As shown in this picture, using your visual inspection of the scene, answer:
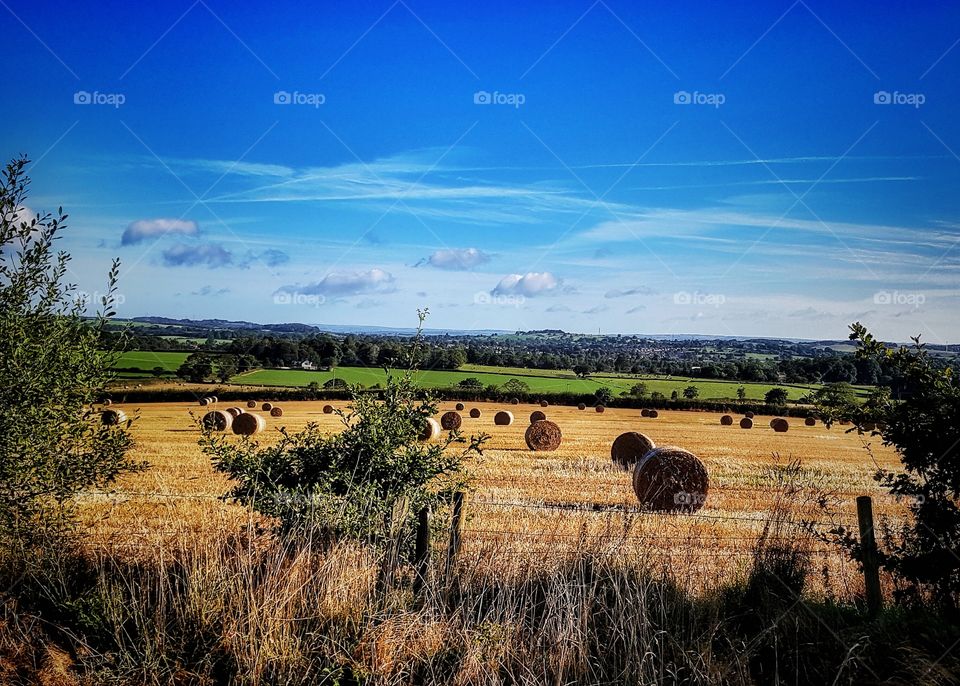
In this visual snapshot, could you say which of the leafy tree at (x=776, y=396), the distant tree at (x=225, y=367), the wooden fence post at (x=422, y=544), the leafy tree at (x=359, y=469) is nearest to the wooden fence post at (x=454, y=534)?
the wooden fence post at (x=422, y=544)

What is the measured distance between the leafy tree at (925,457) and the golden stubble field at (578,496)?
1478 millimetres

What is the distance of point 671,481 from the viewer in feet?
60.3

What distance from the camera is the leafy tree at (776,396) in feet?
184

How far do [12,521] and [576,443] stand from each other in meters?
27.4

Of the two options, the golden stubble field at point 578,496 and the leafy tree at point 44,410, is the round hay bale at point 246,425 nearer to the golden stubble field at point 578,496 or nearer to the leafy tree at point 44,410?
the golden stubble field at point 578,496

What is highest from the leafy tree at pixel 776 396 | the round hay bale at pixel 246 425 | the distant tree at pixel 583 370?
the distant tree at pixel 583 370

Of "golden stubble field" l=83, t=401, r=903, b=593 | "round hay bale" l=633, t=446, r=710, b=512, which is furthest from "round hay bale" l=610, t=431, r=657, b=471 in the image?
"round hay bale" l=633, t=446, r=710, b=512

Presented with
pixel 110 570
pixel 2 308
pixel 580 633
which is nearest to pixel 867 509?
pixel 580 633

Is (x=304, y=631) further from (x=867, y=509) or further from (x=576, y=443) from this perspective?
(x=576, y=443)

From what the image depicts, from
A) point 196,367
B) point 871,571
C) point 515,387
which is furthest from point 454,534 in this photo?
point 515,387

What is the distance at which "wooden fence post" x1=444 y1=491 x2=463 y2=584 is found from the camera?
24.7ft

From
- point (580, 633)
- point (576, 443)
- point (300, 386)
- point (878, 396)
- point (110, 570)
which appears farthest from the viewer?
point (300, 386)

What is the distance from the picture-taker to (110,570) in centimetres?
784

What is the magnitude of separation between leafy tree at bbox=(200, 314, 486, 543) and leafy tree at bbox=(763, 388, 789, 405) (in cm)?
5166
